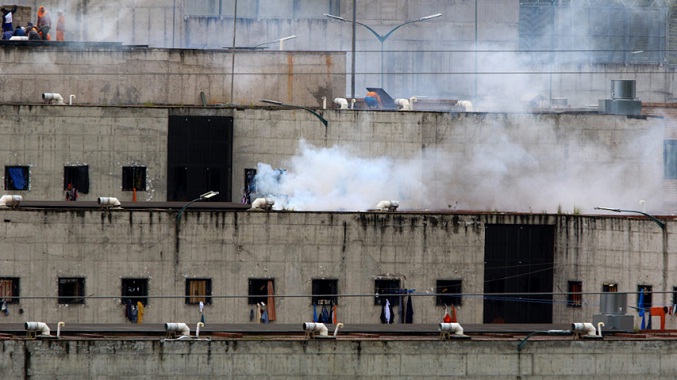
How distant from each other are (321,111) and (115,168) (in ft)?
28.7

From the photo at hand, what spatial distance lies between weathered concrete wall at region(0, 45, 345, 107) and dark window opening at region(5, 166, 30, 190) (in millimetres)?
7598

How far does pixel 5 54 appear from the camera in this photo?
77.8 m

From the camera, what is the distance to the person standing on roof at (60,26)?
8112 cm

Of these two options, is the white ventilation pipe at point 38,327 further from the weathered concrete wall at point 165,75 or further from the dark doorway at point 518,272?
the weathered concrete wall at point 165,75

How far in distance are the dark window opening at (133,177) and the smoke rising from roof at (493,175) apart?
4.80 meters

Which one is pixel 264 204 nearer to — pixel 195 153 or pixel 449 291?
pixel 449 291

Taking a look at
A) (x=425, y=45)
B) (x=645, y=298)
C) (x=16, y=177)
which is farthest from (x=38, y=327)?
(x=425, y=45)

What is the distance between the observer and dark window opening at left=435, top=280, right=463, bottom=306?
61188 mm

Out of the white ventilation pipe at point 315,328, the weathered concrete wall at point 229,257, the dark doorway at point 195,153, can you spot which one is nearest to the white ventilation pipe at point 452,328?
the white ventilation pipe at point 315,328

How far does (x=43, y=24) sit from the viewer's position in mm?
80375

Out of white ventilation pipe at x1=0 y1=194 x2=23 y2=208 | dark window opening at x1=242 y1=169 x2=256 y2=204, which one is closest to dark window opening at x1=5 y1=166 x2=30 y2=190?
dark window opening at x1=242 y1=169 x2=256 y2=204

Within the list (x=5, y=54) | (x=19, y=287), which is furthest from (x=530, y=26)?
(x=19, y=287)

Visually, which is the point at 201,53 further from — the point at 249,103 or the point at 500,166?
the point at 500,166

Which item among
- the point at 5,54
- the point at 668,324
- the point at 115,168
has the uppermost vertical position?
the point at 5,54
